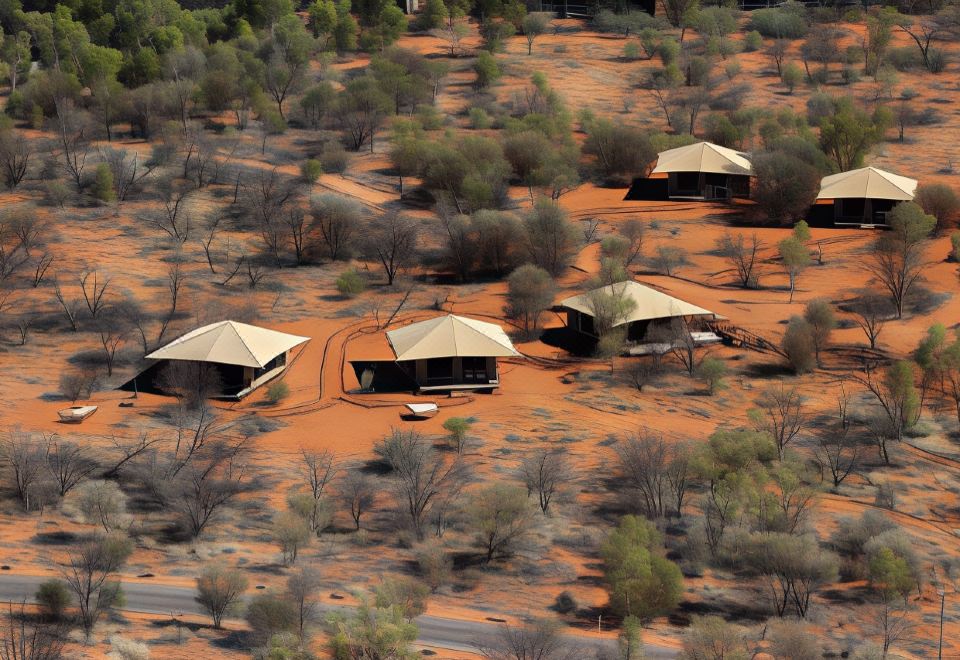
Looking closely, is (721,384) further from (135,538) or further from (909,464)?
(135,538)

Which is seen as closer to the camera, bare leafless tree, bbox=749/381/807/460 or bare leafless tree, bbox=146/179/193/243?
bare leafless tree, bbox=749/381/807/460

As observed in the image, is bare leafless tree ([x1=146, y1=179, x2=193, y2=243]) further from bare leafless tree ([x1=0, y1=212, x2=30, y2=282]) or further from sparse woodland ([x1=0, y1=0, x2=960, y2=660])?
bare leafless tree ([x1=0, y1=212, x2=30, y2=282])

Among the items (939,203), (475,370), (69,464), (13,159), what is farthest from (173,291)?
(939,203)

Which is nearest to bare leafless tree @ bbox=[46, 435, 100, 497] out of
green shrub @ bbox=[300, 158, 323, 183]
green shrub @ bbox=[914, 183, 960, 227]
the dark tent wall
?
green shrub @ bbox=[300, 158, 323, 183]

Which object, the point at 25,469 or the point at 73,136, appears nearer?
the point at 25,469

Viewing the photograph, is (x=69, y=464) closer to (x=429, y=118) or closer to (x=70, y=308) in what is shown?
(x=70, y=308)

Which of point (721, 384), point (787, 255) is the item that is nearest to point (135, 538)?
point (721, 384)

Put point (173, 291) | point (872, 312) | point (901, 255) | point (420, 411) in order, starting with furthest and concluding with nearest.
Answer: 1. point (901, 255)
2. point (173, 291)
3. point (872, 312)
4. point (420, 411)
